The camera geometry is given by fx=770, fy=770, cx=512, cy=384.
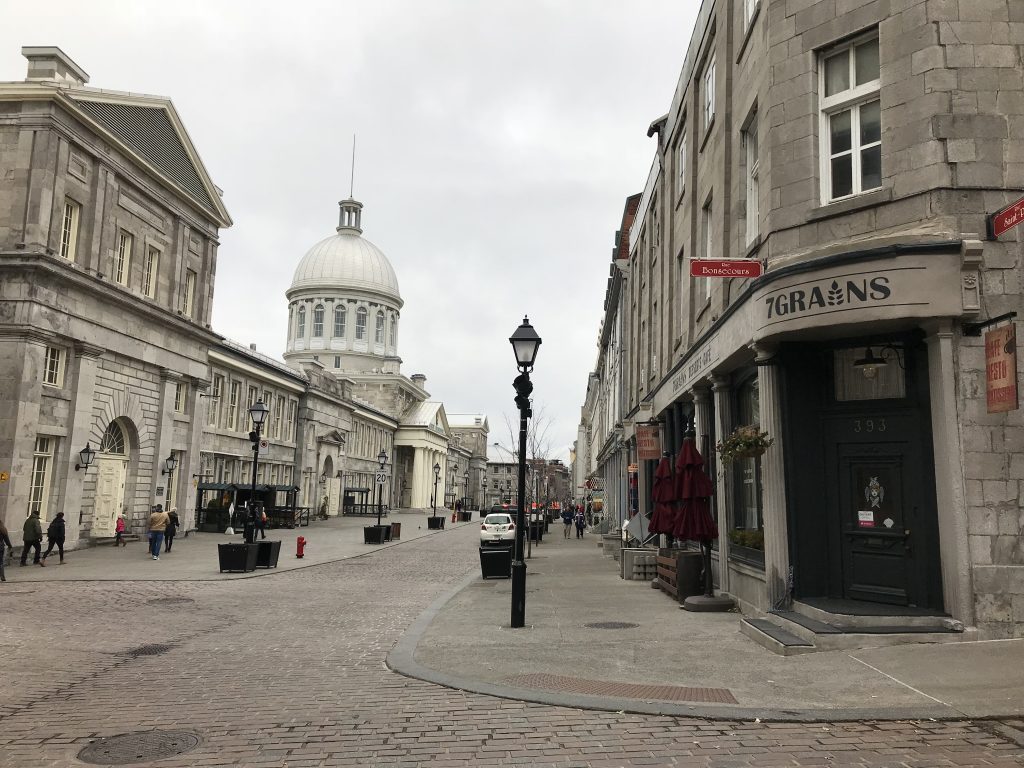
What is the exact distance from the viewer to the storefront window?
12.7 meters

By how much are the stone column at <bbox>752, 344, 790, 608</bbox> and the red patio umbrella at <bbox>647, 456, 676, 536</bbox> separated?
127 inches

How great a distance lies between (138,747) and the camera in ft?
20.2

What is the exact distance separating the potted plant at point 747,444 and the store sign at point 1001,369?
114 inches

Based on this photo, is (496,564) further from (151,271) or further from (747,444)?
(151,271)

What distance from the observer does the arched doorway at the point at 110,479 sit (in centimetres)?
2830

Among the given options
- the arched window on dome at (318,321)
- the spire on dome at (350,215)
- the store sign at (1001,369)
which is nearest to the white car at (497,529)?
the store sign at (1001,369)

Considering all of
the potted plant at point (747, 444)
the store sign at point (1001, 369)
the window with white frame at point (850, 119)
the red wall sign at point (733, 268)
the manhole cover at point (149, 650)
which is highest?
the window with white frame at point (850, 119)

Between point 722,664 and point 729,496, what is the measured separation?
604cm

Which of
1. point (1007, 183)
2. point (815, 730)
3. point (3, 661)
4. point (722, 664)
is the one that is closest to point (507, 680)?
point (722, 664)

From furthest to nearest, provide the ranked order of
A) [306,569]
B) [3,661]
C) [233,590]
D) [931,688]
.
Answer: [306,569] < [233,590] < [3,661] < [931,688]

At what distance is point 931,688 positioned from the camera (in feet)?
24.3

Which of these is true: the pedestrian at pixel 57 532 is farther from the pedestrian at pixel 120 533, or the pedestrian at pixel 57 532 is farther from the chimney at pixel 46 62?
the chimney at pixel 46 62

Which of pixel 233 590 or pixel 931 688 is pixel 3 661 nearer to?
pixel 233 590

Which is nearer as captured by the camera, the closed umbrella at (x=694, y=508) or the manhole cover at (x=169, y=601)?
the closed umbrella at (x=694, y=508)
